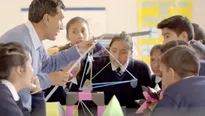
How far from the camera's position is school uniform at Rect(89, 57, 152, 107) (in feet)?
4.00

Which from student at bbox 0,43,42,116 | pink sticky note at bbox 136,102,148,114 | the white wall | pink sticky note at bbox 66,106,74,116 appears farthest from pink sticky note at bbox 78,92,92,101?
the white wall

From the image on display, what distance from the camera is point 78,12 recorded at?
1.81 m

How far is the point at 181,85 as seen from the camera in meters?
0.81

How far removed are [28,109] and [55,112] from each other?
0.13 metres

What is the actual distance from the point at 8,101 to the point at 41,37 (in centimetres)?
33

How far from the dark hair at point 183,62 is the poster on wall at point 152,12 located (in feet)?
3.19

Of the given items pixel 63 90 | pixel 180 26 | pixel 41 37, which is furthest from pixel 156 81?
pixel 41 37

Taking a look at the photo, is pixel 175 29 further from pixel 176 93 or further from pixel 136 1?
pixel 136 1

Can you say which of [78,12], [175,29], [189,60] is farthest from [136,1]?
[189,60]

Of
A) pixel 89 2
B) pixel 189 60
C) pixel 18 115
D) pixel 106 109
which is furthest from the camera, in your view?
pixel 89 2

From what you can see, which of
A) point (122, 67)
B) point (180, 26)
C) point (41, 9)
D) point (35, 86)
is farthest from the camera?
point (122, 67)

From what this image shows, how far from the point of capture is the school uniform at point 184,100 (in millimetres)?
780

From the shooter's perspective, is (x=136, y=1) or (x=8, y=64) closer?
(x=8, y=64)

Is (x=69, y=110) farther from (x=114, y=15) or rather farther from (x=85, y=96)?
(x=114, y=15)
